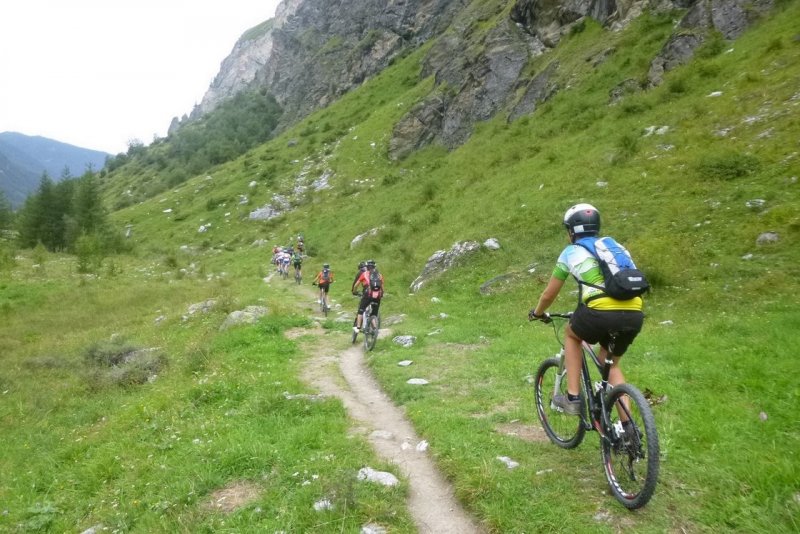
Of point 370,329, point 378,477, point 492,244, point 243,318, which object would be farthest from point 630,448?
point 492,244

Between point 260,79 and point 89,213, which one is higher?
point 260,79

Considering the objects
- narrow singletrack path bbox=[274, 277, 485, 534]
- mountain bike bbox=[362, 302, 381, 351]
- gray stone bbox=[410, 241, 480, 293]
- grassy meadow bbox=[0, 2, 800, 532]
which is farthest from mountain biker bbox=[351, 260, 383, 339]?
gray stone bbox=[410, 241, 480, 293]

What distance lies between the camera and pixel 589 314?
5.42 m

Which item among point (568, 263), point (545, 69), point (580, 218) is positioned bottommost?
point (568, 263)

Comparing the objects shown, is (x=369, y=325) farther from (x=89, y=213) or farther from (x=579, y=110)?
(x=89, y=213)

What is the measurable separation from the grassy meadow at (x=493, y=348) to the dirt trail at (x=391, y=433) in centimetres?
24

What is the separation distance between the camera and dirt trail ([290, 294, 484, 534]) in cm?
555

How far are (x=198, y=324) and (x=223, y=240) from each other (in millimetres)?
33334

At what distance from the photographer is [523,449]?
6727mm

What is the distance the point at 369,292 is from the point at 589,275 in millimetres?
10963

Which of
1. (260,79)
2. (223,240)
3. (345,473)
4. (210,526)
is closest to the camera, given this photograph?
(210,526)

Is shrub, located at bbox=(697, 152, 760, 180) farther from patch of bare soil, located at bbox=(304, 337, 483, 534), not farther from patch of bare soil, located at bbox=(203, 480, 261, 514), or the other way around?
patch of bare soil, located at bbox=(203, 480, 261, 514)

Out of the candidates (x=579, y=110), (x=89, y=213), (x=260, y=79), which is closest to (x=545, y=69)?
(x=579, y=110)

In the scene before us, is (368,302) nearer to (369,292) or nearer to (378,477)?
(369,292)
